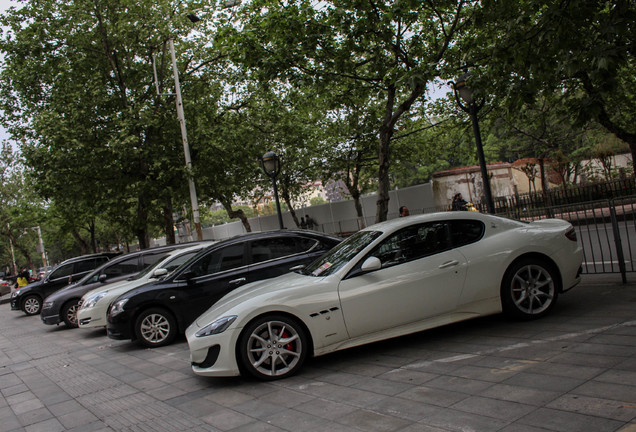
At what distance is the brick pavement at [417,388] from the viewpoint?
12.3ft

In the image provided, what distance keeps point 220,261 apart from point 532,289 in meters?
4.91

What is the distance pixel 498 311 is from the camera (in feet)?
19.4

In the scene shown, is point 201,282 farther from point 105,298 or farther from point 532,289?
point 532,289

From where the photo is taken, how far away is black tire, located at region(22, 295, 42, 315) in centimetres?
1877

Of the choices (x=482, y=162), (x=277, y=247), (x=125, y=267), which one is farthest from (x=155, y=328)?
(x=482, y=162)

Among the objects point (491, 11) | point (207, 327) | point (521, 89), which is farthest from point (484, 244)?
point (491, 11)

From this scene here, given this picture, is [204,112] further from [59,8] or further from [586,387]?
[586,387]

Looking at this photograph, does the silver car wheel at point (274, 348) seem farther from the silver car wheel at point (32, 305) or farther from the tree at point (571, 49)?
the silver car wheel at point (32, 305)

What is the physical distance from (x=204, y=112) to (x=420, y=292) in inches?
677

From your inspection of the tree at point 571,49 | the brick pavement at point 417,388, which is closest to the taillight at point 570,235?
the brick pavement at point 417,388

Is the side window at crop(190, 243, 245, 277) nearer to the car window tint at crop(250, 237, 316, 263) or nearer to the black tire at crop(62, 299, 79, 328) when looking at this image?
the car window tint at crop(250, 237, 316, 263)

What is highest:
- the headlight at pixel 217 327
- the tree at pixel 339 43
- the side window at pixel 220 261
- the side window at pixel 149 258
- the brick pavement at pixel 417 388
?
the tree at pixel 339 43

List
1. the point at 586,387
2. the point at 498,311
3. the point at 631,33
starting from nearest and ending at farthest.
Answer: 1. the point at 586,387
2. the point at 498,311
3. the point at 631,33

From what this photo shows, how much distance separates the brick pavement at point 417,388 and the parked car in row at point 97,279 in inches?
205
